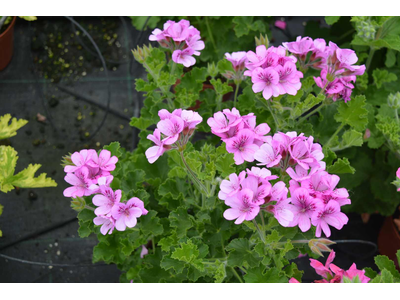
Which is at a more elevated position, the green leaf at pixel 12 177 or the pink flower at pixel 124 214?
the pink flower at pixel 124 214

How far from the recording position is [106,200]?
1238 millimetres

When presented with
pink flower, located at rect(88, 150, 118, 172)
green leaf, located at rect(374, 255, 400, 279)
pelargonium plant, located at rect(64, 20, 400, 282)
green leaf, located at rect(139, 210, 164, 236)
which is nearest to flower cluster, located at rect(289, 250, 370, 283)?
pelargonium plant, located at rect(64, 20, 400, 282)

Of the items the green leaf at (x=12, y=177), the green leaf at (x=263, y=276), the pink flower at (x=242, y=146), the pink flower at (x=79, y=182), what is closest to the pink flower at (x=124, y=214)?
the pink flower at (x=79, y=182)

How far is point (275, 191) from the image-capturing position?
113cm

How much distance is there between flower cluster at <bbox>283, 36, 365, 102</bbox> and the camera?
1.42 m

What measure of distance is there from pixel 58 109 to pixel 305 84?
6.86 feet

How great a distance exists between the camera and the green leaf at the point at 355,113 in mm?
1666

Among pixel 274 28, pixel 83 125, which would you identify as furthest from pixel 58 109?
pixel 274 28

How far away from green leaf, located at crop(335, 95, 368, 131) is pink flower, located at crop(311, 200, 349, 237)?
64 cm

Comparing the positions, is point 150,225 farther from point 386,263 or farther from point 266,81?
point 386,263

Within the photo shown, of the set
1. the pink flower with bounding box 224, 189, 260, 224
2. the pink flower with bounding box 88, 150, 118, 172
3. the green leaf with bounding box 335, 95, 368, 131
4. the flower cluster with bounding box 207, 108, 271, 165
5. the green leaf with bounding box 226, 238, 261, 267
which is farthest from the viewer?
the green leaf with bounding box 335, 95, 368, 131

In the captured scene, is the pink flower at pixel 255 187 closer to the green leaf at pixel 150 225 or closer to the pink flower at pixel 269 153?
the pink flower at pixel 269 153

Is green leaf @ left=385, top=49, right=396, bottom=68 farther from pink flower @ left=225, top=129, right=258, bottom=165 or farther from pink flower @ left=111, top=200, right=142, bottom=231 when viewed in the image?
Result: pink flower @ left=111, top=200, right=142, bottom=231
